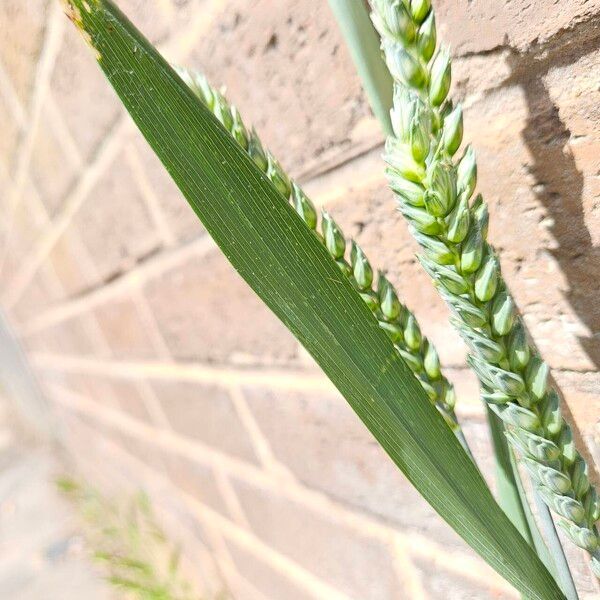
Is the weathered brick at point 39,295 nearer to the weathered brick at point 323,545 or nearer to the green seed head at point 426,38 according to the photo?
the weathered brick at point 323,545

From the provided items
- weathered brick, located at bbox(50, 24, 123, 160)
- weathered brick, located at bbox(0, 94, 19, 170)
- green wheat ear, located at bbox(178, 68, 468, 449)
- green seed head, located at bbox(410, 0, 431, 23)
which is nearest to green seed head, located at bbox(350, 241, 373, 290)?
green wheat ear, located at bbox(178, 68, 468, 449)

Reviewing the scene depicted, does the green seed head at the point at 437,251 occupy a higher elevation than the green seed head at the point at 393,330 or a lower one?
higher

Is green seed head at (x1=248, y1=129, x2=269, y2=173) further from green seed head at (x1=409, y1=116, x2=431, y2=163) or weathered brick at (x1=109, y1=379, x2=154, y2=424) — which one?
weathered brick at (x1=109, y1=379, x2=154, y2=424)

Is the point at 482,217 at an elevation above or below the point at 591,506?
above

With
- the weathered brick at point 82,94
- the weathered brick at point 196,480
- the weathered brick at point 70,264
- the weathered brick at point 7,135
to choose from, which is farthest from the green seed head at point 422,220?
the weathered brick at point 7,135

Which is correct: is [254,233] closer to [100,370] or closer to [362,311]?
[362,311]

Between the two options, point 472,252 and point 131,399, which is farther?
point 131,399

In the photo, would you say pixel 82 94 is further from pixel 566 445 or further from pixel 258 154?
pixel 566 445

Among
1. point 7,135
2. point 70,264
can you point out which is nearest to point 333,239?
point 70,264
